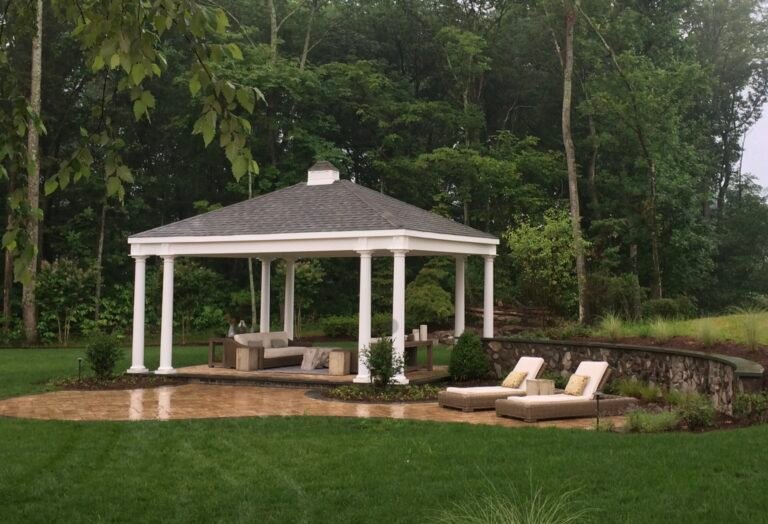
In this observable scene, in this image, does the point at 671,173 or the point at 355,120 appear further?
the point at 355,120

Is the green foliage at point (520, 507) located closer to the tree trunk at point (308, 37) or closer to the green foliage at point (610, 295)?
the green foliage at point (610, 295)

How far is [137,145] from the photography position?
3334 cm

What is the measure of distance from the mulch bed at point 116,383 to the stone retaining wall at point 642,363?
6638 mm

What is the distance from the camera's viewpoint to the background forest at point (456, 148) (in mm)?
28391

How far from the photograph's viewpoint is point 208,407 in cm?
1227

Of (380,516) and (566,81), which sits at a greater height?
(566,81)

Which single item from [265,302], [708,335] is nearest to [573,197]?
[265,302]

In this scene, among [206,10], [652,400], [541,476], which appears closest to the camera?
[206,10]

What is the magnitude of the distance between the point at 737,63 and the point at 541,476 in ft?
124

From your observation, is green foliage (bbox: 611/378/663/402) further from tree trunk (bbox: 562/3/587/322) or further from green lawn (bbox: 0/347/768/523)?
tree trunk (bbox: 562/3/587/322)

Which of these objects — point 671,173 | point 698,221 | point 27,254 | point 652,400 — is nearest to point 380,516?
point 27,254

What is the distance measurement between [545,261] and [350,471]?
1829 centimetres

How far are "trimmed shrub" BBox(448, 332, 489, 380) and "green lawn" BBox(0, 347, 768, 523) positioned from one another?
18.3 ft

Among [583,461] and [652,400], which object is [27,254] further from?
[652,400]
